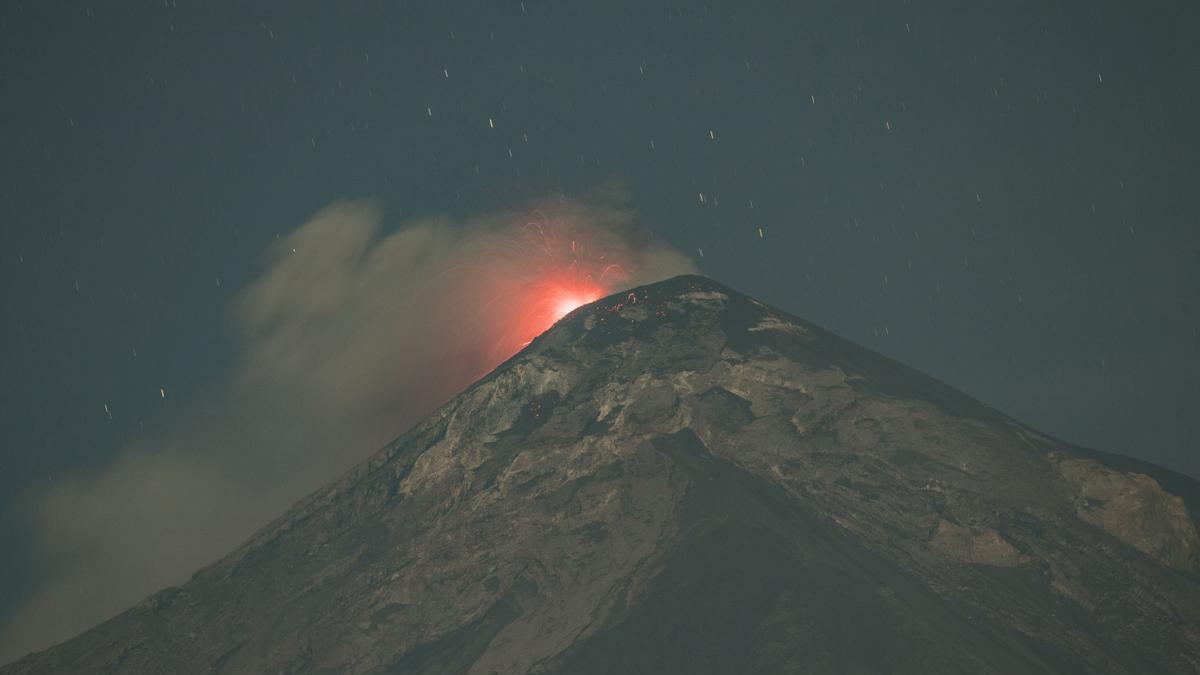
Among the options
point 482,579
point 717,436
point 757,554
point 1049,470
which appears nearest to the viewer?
point 757,554

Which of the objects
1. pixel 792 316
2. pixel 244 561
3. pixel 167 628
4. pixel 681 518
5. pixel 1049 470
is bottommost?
pixel 1049 470

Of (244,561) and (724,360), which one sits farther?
(724,360)

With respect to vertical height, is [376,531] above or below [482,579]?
above

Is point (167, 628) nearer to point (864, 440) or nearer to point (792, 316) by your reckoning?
point (864, 440)

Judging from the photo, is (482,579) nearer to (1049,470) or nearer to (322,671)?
(322,671)

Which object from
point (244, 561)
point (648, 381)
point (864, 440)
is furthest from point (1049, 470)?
point (244, 561)

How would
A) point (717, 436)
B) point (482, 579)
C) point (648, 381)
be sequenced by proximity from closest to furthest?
point (482, 579)
point (717, 436)
point (648, 381)
